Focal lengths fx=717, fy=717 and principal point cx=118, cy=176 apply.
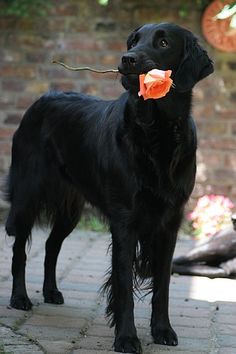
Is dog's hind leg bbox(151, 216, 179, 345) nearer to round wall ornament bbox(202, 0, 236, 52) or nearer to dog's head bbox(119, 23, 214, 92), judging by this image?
dog's head bbox(119, 23, 214, 92)

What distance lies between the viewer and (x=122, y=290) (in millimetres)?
3012

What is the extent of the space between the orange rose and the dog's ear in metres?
0.12

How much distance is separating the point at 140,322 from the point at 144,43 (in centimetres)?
137

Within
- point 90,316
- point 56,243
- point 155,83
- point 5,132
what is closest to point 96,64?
point 5,132

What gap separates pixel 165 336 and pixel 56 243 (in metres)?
1.10

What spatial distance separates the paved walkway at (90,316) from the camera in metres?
3.03

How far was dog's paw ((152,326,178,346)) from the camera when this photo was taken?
3.11m

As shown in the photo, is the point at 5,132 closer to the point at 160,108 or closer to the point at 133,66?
the point at 160,108

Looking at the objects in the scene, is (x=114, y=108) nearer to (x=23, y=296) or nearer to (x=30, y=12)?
(x=23, y=296)

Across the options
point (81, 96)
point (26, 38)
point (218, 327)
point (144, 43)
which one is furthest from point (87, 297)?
point (26, 38)

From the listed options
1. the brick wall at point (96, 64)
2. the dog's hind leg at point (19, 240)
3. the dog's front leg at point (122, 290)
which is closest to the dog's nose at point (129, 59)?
the dog's front leg at point (122, 290)

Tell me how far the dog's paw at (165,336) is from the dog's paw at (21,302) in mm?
781

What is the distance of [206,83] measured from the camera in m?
6.89

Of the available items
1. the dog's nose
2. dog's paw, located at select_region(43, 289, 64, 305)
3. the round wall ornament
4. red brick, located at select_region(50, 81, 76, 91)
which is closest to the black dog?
the dog's nose
